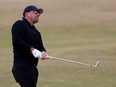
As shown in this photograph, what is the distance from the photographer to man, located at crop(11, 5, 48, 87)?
899cm

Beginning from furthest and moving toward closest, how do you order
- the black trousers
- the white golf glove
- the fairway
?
the fairway → the black trousers → the white golf glove

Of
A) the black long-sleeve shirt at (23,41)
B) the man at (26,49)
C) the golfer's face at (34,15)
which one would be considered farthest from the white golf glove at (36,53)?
the golfer's face at (34,15)

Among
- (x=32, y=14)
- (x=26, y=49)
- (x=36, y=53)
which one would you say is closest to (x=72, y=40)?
(x=32, y=14)

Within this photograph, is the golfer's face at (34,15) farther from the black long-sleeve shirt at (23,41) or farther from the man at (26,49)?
the black long-sleeve shirt at (23,41)

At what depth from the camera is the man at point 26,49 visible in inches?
354

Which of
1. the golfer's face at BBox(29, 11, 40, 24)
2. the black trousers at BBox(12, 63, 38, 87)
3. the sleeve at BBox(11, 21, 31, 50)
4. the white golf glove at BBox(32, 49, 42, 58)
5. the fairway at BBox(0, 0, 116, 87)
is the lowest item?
the fairway at BBox(0, 0, 116, 87)

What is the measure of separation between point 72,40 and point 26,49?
20.8 metres

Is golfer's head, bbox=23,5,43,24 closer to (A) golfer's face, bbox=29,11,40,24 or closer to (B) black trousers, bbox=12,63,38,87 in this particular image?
(A) golfer's face, bbox=29,11,40,24

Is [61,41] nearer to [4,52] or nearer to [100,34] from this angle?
[100,34]

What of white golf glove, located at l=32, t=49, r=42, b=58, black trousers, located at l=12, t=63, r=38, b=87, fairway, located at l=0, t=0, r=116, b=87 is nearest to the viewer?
white golf glove, located at l=32, t=49, r=42, b=58

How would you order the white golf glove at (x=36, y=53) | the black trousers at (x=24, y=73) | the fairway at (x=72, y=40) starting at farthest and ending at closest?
the fairway at (x=72, y=40), the black trousers at (x=24, y=73), the white golf glove at (x=36, y=53)

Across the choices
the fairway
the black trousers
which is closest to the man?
the black trousers

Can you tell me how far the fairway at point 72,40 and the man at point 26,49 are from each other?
472cm

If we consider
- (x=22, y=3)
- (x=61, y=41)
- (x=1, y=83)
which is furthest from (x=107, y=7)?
(x=1, y=83)
